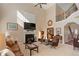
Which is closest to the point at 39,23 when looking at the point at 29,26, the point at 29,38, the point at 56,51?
the point at 29,26

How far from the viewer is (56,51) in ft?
6.75

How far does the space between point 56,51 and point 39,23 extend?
51 centimetres

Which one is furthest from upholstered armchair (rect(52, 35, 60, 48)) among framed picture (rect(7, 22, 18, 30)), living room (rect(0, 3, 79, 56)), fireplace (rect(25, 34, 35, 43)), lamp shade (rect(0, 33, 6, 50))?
lamp shade (rect(0, 33, 6, 50))

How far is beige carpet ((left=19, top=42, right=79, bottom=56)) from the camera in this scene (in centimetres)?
203

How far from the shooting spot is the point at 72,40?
2033 millimetres

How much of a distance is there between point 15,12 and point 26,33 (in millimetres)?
364

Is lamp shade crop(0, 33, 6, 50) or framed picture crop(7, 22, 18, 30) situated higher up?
framed picture crop(7, 22, 18, 30)

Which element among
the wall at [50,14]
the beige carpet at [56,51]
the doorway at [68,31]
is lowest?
the beige carpet at [56,51]

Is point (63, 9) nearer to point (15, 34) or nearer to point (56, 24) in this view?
point (56, 24)

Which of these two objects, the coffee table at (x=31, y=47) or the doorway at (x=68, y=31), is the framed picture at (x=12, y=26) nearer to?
the coffee table at (x=31, y=47)

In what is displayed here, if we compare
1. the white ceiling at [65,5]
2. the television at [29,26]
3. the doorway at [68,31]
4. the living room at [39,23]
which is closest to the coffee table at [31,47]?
the living room at [39,23]

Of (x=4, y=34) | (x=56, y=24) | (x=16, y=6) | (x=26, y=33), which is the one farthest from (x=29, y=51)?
(x=16, y=6)

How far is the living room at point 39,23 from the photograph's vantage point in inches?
80.0

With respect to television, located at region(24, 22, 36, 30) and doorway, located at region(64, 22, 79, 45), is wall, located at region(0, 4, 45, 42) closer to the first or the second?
television, located at region(24, 22, 36, 30)
